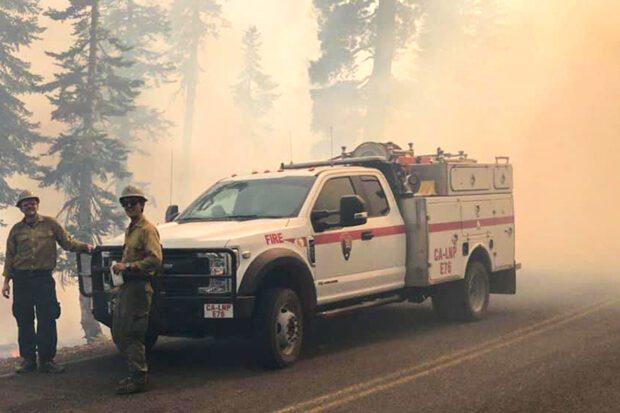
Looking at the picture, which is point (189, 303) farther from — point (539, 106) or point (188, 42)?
point (188, 42)

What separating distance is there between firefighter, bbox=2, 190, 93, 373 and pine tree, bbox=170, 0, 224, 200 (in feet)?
139

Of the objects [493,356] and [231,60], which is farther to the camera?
[231,60]

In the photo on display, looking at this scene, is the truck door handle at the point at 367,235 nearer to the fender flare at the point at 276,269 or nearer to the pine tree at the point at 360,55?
the fender flare at the point at 276,269

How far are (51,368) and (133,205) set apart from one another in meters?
2.17

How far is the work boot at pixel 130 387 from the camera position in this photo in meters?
6.91

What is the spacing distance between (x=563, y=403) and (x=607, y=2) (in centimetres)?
3563

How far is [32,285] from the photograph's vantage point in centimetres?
817

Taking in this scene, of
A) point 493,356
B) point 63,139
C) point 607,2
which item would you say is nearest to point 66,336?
point 63,139

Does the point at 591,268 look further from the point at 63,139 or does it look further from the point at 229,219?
the point at 63,139

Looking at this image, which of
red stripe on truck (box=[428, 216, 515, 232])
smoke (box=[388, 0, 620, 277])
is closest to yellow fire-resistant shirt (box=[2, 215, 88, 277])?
red stripe on truck (box=[428, 216, 515, 232])

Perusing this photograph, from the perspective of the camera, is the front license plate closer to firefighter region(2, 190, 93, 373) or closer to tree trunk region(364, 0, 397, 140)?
firefighter region(2, 190, 93, 373)

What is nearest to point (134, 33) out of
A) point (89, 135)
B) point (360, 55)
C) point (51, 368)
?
point (360, 55)

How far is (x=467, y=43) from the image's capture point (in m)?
41.1

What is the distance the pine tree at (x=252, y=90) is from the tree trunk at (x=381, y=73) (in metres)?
23.4
